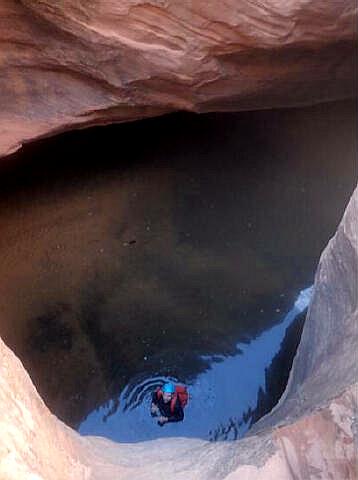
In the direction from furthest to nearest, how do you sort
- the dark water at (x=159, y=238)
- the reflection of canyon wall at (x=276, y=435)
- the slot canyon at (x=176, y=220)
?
the dark water at (x=159, y=238) < the slot canyon at (x=176, y=220) < the reflection of canyon wall at (x=276, y=435)

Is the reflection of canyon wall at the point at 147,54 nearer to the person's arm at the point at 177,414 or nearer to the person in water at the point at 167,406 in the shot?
the person in water at the point at 167,406

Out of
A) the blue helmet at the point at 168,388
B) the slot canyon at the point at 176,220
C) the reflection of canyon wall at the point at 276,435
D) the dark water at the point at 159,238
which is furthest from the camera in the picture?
the dark water at the point at 159,238

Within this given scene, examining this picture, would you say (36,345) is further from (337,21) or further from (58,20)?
(337,21)

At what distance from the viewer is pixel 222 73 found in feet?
12.4

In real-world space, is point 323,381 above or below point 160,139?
below

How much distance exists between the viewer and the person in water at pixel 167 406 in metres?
3.45

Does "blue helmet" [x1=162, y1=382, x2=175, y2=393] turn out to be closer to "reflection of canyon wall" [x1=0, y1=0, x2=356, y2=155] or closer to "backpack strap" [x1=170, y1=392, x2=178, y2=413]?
"backpack strap" [x1=170, y1=392, x2=178, y2=413]

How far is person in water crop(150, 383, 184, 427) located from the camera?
11.3 feet

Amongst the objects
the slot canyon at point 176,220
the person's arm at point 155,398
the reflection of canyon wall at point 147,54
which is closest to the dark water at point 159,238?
the slot canyon at point 176,220

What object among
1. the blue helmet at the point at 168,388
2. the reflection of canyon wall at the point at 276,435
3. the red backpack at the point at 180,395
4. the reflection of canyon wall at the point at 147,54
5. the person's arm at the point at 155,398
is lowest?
the person's arm at the point at 155,398

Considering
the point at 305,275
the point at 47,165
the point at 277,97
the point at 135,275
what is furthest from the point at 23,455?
the point at 277,97

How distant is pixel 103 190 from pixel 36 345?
1.20 metres

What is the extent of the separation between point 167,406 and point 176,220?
128 centimetres

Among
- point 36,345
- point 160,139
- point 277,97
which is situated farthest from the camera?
point 160,139
